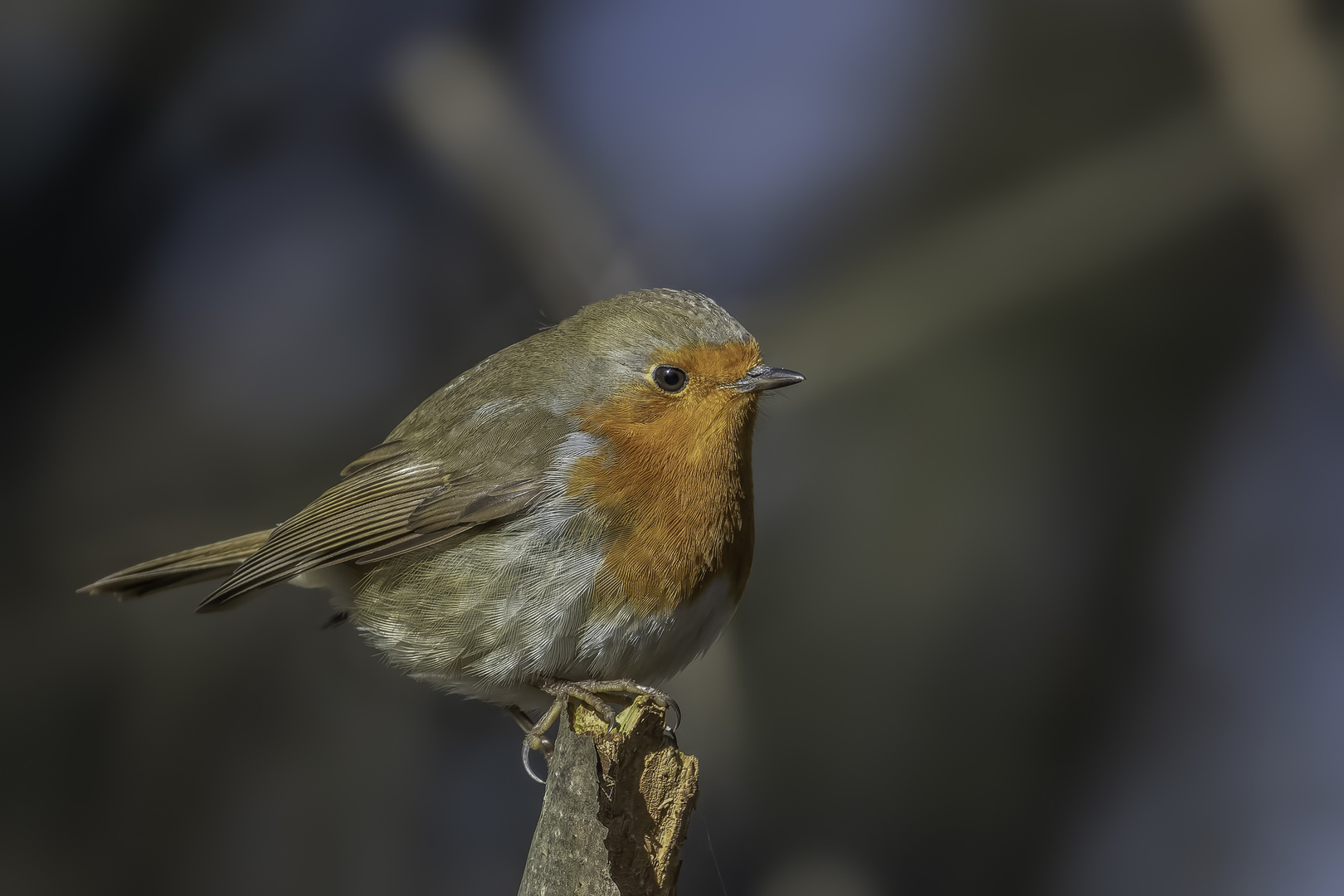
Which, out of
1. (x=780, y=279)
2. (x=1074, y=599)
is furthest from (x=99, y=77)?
(x=1074, y=599)

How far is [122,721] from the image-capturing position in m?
4.48

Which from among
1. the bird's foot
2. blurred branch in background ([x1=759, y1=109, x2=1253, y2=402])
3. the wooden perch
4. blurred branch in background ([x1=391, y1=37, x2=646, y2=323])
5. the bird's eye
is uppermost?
blurred branch in background ([x1=391, y1=37, x2=646, y2=323])

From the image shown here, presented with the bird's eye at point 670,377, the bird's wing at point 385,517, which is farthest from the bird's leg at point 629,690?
the bird's eye at point 670,377

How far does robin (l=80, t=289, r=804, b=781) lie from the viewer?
2209mm

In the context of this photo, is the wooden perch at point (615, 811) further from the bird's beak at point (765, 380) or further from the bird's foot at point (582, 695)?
the bird's beak at point (765, 380)

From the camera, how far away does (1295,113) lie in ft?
16.7

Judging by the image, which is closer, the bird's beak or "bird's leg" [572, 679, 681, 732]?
"bird's leg" [572, 679, 681, 732]

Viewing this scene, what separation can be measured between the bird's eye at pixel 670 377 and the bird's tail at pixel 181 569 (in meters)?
1.12

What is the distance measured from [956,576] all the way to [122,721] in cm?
360

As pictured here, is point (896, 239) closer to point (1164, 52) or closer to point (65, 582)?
point (1164, 52)

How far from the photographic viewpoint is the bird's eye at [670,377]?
2.44 metres

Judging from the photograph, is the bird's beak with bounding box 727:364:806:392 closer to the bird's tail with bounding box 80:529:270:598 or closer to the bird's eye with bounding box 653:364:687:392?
the bird's eye with bounding box 653:364:687:392

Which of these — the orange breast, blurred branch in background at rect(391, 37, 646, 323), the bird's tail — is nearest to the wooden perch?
the orange breast

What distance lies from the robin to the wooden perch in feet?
0.97
